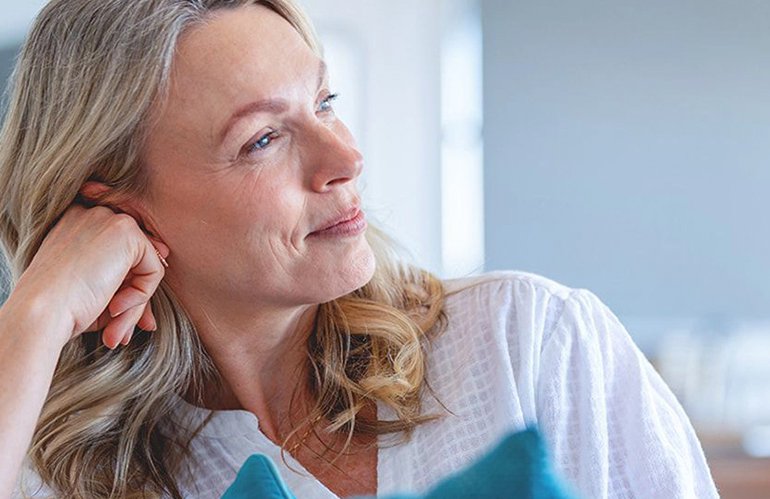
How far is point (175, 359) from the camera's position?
150cm

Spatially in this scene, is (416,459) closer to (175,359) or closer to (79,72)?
(175,359)

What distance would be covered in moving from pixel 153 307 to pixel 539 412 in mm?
530

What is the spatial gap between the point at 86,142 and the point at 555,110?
270cm

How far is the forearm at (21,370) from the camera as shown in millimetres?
1267

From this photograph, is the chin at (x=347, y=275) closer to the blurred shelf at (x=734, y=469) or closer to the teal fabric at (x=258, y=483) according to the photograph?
the teal fabric at (x=258, y=483)

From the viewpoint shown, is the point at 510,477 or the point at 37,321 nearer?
the point at 510,477

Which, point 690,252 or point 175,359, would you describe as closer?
point 175,359

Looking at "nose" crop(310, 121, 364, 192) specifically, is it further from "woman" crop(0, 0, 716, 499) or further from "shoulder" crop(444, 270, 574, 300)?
"shoulder" crop(444, 270, 574, 300)

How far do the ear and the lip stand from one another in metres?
0.23

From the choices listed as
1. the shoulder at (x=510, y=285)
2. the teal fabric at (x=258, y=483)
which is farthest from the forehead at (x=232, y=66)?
the teal fabric at (x=258, y=483)

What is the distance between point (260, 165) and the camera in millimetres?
1370

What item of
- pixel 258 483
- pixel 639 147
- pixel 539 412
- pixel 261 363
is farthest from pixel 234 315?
pixel 639 147

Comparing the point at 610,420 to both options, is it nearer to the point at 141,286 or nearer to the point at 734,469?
the point at 141,286

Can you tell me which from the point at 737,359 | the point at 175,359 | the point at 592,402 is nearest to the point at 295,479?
the point at 175,359
